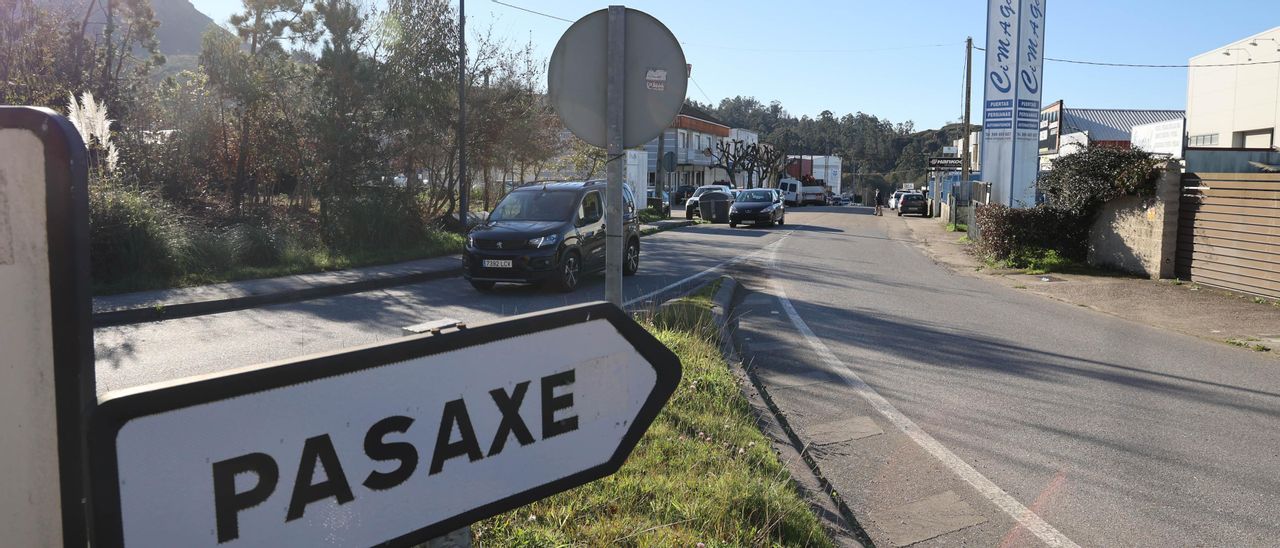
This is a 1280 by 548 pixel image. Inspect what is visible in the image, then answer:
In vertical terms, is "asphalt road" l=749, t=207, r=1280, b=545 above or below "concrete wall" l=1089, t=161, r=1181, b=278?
below

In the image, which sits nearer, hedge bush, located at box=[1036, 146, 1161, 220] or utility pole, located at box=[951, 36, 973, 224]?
hedge bush, located at box=[1036, 146, 1161, 220]

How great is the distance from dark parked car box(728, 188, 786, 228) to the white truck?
33.4m

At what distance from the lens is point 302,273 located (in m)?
14.7

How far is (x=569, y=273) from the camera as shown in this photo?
1373cm

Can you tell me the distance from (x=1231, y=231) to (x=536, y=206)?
35.0ft

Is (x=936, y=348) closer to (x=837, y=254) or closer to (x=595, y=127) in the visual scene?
(x=595, y=127)

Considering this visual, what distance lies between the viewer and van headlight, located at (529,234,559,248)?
1330 centimetres

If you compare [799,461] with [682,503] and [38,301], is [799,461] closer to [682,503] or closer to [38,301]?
[682,503]

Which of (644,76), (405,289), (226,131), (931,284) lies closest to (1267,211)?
(931,284)

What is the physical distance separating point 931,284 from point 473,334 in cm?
1488

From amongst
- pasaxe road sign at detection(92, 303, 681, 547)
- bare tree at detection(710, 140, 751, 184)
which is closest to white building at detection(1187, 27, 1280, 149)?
pasaxe road sign at detection(92, 303, 681, 547)

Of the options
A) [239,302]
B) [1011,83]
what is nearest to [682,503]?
[239,302]

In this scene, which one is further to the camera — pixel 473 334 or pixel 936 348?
pixel 936 348

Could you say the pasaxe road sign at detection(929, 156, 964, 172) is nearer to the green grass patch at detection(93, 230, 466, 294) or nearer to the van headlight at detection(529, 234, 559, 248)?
the green grass patch at detection(93, 230, 466, 294)
